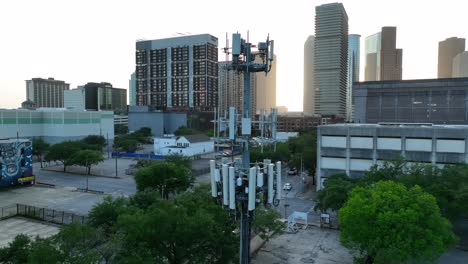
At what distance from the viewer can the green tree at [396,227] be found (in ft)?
64.2

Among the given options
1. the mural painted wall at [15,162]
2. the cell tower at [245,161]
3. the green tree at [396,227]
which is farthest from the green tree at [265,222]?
the mural painted wall at [15,162]

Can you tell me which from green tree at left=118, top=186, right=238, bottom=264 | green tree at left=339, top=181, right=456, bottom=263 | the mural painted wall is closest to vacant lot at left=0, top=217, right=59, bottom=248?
the mural painted wall

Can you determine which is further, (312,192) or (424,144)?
(312,192)

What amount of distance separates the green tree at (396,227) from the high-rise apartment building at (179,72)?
492ft

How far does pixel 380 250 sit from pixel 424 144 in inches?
1139

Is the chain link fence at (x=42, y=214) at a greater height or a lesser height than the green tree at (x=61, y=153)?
lesser

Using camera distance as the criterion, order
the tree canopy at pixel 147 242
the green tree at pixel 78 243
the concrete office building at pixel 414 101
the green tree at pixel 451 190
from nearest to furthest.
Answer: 1. the green tree at pixel 78 243
2. the tree canopy at pixel 147 242
3. the green tree at pixel 451 190
4. the concrete office building at pixel 414 101

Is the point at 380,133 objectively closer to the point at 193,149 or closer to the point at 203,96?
the point at 193,149

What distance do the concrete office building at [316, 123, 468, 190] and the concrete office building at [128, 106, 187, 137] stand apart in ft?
402

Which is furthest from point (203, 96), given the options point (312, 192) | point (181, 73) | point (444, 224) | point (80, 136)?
point (444, 224)

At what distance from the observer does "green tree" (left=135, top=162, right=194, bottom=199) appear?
40.1 metres

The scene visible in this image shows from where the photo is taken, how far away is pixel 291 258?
26.9 meters

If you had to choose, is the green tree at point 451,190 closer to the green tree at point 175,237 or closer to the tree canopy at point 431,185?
the tree canopy at point 431,185

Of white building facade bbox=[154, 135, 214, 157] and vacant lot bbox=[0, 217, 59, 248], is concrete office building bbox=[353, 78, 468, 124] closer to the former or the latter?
white building facade bbox=[154, 135, 214, 157]
